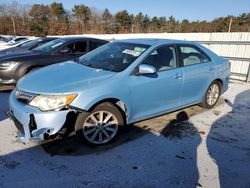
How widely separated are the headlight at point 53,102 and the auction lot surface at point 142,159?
71 centimetres

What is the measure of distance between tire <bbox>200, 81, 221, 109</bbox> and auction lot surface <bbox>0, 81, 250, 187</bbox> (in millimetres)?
780

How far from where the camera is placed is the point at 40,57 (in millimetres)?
6227

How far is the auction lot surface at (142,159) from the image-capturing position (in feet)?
8.95

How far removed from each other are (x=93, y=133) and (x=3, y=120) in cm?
197

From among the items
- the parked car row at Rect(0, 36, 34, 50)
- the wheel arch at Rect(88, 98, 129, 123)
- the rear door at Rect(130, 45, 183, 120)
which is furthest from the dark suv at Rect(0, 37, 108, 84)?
the parked car row at Rect(0, 36, 34, 50)

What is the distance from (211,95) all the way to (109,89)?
9.51 ft

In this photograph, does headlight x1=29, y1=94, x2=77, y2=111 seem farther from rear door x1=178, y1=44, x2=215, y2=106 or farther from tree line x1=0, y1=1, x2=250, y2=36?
tree line x1=0, y1=1, x2=250, y2=36

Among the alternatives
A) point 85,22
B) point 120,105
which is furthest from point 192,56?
point 85,22

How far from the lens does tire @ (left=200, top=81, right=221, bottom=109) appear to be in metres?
5.05

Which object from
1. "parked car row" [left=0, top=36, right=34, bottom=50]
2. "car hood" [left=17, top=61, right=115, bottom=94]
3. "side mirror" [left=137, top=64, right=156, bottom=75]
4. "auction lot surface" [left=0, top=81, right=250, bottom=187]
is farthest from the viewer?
"parked car row" [left=0, top=36, right=34, bottom=50]

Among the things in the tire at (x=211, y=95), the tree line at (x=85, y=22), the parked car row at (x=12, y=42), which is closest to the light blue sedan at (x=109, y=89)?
the tire at (x=211, y=95)

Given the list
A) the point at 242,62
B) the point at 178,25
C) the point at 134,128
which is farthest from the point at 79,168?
the point at 178,25

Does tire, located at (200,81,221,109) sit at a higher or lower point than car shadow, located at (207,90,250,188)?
higher

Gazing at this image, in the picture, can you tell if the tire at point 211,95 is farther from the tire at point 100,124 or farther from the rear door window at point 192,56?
the tire at point 100,124
